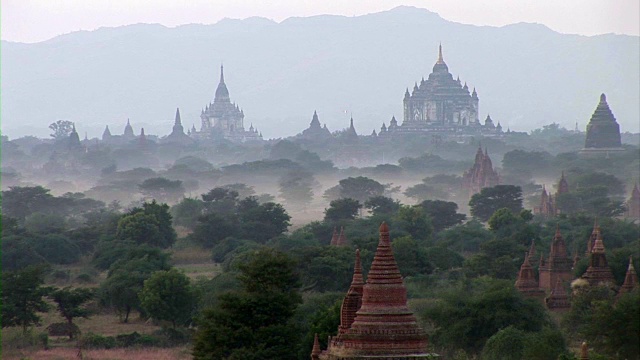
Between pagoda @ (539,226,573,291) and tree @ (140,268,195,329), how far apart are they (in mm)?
10965

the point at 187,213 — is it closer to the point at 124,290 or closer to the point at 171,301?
the point at 124,290

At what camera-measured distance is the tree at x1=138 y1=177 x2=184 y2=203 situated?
392 ft

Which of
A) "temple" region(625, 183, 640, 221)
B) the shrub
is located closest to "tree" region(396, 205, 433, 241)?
"temple" region(625, 183, 640, 221)

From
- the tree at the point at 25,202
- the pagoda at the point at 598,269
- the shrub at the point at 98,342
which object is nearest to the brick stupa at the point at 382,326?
the shrub at the point at 98,342

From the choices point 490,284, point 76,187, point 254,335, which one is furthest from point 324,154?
point 254,335

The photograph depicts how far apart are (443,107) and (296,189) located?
46.6 m

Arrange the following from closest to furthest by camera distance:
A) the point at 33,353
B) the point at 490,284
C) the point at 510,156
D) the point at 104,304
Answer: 1. the point at 33,353
2. the point at 490,284
3. the point at 104,304
4. the point at 510,156

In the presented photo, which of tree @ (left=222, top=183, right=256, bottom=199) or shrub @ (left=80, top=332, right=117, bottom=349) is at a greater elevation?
shrub @ (left=80, top=332, right=117, bottom=349)

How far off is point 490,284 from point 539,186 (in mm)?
79601

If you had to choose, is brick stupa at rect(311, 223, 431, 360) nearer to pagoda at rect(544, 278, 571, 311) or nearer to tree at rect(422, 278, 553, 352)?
tree at rect(422, 278, 553, 352)

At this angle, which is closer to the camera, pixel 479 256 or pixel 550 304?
pixel 550 304

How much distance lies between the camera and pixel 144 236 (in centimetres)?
6931

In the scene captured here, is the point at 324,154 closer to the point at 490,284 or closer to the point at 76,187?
the point at 76,187

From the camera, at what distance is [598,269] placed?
49094 millimetres
